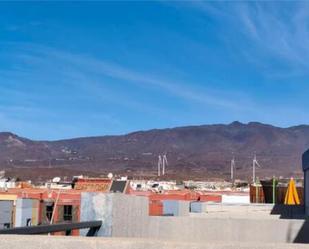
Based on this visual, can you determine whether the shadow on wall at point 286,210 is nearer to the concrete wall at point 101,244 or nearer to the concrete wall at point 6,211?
the concrete wall at point 101,244

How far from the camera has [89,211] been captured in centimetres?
747

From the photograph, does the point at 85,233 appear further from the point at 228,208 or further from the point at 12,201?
the point at 12,201

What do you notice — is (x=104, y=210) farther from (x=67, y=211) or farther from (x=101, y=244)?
(x=67, y=211)

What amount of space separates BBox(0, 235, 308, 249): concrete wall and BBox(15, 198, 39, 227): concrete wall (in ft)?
149

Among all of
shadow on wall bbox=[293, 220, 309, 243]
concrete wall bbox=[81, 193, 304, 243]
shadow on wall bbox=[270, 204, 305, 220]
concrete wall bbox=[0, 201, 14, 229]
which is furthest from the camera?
concrete wall bbox=[0, 201, 14, 229]

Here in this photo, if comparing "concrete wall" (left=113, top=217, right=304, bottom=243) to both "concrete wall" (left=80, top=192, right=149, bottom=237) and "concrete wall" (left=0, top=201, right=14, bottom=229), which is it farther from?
"concrete wall" (left=0, top=201, right=14, bottom=229)

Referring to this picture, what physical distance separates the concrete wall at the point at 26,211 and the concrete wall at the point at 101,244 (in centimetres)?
4531

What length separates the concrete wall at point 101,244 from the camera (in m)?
3.95

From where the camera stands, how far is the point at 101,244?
402 cm

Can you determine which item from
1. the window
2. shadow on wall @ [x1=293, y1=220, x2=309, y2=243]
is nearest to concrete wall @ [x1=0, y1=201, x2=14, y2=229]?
the window

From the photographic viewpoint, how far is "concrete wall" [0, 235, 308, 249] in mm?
3951

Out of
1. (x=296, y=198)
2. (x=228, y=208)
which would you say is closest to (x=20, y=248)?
(x=228, y=208)

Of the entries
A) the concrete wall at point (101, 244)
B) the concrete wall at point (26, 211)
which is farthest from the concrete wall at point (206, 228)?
the concrete wall at point (26, 211)

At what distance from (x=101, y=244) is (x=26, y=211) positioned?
159 ft
